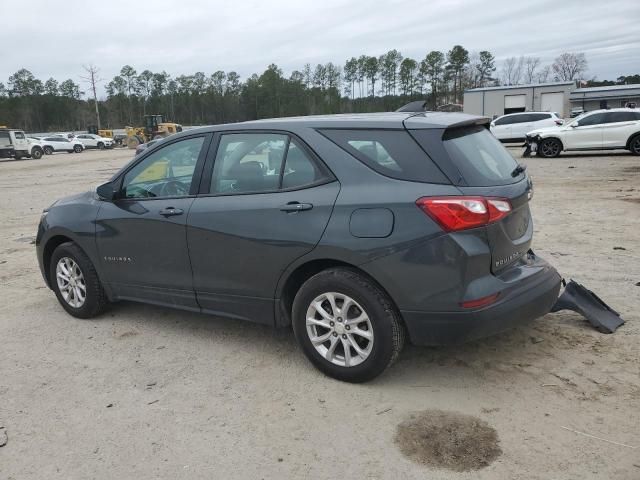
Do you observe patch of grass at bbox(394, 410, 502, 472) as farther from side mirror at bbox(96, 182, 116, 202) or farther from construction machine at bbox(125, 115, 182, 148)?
construction machine at bbox(125, 115, 182, 148)

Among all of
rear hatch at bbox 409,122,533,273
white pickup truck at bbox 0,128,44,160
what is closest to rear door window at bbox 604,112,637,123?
rear hatch at bbox 409,122,533,273

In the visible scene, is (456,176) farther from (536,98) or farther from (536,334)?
(536,98)

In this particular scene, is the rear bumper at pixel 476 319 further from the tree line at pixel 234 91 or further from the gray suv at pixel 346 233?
the tree line at pixel 234 91

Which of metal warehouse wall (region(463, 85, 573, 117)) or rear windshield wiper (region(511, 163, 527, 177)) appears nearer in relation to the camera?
rear windshield wiper (region(511, 163, 527, 177))

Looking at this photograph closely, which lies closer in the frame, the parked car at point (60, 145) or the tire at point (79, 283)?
the tire at point (79, 283)

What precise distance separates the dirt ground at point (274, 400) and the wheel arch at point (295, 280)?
0.39 m

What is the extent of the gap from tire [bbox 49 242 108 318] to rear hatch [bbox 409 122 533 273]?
10.5 ft

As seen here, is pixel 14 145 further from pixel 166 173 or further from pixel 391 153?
pixel 391 153

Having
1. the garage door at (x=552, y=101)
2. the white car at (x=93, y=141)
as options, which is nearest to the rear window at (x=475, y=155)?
the garage door at (x=552, y=101)

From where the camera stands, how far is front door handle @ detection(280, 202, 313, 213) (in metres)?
3.61

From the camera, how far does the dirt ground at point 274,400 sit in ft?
9.46

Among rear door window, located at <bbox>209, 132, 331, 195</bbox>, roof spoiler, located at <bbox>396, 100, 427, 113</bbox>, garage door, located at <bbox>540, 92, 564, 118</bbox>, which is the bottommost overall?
rear door window, located at <bbox>209, 132, 331, 195</bbox>

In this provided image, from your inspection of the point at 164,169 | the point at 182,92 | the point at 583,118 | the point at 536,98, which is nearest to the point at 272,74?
the point at 182,92

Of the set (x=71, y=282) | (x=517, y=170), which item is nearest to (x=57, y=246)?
(x=71, y=282)
